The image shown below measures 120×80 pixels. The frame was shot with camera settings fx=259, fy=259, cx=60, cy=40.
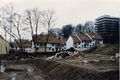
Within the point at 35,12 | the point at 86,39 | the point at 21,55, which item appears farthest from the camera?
the point at 86,39

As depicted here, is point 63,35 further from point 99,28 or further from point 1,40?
point 1,40

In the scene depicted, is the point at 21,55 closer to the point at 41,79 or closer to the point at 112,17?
the point at 41,79

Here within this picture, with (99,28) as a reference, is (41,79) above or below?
below

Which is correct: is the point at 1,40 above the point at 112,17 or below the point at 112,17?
below

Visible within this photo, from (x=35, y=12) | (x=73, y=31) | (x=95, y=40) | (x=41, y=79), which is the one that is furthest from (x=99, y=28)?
(x=41, y=79)

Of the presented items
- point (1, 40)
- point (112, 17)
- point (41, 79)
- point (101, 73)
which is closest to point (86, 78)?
point (101, 73)

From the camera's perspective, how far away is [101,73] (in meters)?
16.5

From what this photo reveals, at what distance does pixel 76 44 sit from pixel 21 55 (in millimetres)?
39245

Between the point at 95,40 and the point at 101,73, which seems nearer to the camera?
the point at 101,73

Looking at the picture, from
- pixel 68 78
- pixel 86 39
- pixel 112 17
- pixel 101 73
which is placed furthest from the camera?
pixel 112 17

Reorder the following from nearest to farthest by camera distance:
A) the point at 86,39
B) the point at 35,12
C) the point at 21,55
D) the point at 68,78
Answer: the point at 68,78, the point at 21,55, the point at 35,12, the point at 86,39

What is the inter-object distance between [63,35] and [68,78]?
308ft

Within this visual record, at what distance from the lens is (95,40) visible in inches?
3457

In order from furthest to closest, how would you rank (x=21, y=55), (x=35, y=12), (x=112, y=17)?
(x=112, y=17)
(x=35, y=12)
(x=21, y=55)
